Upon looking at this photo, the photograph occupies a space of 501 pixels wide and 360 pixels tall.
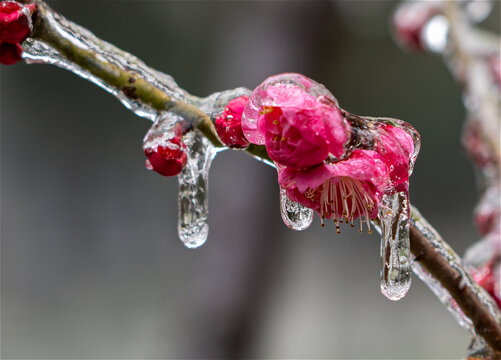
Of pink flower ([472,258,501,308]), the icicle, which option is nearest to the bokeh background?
pink flower ([472,258,501,308])

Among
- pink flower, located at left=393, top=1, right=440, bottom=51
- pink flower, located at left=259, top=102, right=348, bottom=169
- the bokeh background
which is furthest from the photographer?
the bokeh background

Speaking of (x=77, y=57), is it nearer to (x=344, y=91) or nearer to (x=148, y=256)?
(x=148, y=256)

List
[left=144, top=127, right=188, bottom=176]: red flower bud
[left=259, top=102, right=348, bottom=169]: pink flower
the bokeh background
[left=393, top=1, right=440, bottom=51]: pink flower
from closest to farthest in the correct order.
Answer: [left=259, top=102, right=348, bottom=169]: pink flower → [left=144, top=127, right=188, bottom=176]: red flower bud → [left=393, top=1, right=440, bottom=51]: pink flower → the bokeh background

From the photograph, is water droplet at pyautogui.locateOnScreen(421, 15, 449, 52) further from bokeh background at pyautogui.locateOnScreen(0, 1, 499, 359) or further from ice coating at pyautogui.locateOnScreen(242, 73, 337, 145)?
bokeh background at pyautogui.locateOnScreen(0, 1, 499, 359)

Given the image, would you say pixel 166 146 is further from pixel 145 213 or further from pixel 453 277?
pixel 145 213

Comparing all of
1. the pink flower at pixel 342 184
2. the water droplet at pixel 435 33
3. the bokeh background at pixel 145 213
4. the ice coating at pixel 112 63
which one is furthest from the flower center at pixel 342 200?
the bokeh background at pixel 145 213

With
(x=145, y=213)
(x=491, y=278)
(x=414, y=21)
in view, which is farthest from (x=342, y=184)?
(x=145, y=213)

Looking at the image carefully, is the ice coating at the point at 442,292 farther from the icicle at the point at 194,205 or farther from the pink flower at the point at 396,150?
the icicle at the point at 194,205
